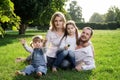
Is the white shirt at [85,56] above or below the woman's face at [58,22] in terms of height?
below

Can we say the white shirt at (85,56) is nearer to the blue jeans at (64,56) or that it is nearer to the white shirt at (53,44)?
the blue jeans at (64,56)

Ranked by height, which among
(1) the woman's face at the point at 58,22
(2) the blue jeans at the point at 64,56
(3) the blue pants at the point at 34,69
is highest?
(1) the woman's face at the point at 58,22

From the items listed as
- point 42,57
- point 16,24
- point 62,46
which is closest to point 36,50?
point 42,57

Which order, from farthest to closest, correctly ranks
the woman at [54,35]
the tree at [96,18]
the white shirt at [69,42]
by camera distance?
1. the tree at [96,18]
2. the woman at [54,35]
3. the white shirt at [69,42]

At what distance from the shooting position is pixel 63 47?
8.50m

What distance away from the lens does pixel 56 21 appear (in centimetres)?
877

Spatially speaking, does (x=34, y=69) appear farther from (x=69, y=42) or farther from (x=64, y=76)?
(x=69, y=42)

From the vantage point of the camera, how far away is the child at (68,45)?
330 inches

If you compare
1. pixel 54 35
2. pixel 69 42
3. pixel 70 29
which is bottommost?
pixel 69 42

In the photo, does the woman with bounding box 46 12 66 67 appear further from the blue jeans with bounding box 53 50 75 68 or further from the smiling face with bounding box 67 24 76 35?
the blue jeans with bounding box 53 50 75 68

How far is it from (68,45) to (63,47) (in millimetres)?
138

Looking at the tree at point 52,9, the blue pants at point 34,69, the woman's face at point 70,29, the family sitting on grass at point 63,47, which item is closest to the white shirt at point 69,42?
the family sitting on grass at point 63,47

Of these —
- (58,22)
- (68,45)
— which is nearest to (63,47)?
(68,45)

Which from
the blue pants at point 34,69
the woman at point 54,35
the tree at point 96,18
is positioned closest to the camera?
the blue pants at point 34,69
